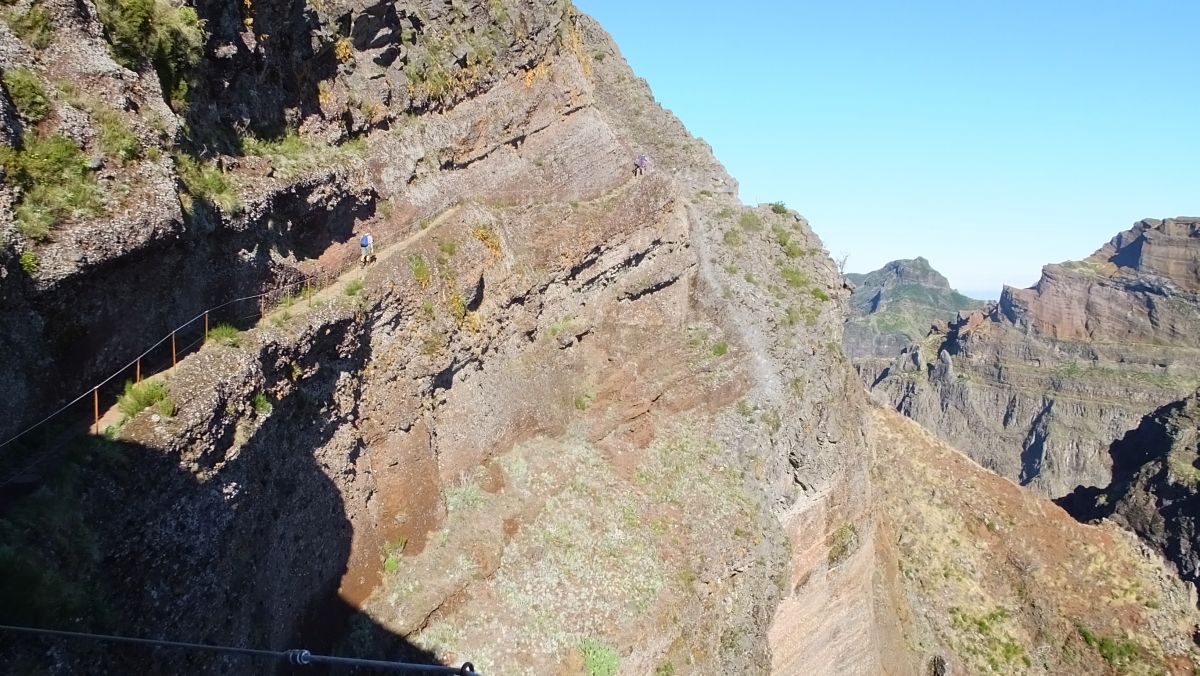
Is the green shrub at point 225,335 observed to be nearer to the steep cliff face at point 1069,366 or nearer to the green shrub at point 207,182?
the green shrub at point 207,182

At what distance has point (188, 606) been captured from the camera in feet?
29.3

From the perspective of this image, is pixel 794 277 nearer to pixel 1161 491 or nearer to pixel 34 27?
pixel 34 27

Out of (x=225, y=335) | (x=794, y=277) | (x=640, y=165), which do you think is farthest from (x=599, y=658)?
(x=794, y=277)

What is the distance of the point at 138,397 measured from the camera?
923cm

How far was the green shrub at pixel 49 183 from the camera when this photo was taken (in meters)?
7.91

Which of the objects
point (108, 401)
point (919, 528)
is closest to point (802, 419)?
point (919, 528)

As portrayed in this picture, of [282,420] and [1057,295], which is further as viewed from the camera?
[1057,295]

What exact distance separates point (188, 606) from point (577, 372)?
12132 millimetres

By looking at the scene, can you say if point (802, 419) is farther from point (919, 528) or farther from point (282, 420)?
point (282, 420)

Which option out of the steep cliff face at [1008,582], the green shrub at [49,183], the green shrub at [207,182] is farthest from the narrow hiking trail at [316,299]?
the steep cliff face at [1008,582]

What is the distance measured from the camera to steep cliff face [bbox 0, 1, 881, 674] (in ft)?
29.3

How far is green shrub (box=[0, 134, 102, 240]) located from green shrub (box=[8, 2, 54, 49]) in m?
1.41

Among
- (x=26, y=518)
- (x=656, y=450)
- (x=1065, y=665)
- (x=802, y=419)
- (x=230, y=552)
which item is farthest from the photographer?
(x=1065, y=665)

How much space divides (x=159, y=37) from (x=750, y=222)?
65.8 ft
